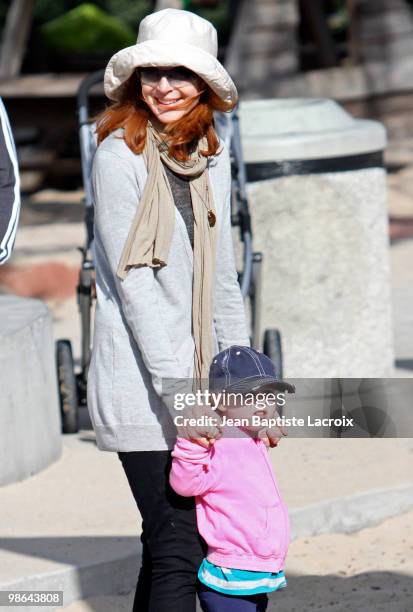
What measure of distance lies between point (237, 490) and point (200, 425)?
190mm

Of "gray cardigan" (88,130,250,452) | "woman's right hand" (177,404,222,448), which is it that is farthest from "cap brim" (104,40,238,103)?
"woman's right hand" (177,404,222,448)

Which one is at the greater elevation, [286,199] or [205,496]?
[286,199]

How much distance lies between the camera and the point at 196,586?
3025mm

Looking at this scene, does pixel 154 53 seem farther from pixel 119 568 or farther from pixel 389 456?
pixel 389 456

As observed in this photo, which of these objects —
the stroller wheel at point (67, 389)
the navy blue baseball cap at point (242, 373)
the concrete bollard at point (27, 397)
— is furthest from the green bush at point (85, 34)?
the navy blue baseball cap at point (242, 373)

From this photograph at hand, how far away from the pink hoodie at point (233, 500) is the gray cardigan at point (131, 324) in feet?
0.33

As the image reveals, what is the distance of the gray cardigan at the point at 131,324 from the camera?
2908 millimetres

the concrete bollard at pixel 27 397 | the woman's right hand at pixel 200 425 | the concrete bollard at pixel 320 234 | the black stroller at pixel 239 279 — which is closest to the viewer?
the woman's right hand at pixel 200 425

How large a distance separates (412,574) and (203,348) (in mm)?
1697

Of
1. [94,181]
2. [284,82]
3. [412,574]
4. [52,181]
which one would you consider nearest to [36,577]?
[412,574]

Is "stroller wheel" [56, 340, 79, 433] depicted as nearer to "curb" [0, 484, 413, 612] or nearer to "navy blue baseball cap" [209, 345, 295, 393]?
"curb" [0, 484, 413, 612]

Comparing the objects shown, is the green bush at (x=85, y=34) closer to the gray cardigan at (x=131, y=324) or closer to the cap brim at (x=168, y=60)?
the cap brim at (x=168, y=60)

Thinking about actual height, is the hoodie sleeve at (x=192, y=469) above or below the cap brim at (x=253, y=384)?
below

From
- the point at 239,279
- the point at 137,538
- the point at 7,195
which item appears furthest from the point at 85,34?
the point at 7,195
